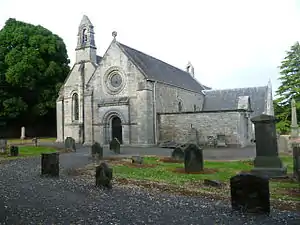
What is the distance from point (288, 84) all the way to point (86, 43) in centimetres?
3136

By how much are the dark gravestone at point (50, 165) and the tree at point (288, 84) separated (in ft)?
130

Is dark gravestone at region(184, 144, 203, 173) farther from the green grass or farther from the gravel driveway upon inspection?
the gravel driveway

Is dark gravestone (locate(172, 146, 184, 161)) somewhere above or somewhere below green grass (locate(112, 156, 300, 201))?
above

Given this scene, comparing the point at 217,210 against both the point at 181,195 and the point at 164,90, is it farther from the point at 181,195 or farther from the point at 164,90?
the point at 164,90

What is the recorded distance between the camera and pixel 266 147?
11.7 metres

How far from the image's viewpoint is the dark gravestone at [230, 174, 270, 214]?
6512 millimetres

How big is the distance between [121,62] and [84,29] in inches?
351

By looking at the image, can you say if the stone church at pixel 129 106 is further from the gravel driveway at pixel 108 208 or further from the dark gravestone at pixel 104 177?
the gravel driveway at pixel 108 208

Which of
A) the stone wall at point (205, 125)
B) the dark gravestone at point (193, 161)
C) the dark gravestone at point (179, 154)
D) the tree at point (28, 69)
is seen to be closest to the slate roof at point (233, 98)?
the stone wall at point (205, 125)

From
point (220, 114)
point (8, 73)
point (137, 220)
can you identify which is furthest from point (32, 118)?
point (137, 220)

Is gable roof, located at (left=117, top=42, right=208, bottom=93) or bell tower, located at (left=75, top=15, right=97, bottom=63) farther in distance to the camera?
bell tower, located at (left=75, top=15, right=97, bottom=63)

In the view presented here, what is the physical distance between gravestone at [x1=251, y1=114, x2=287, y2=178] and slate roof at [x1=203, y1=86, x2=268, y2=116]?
26.5 meters

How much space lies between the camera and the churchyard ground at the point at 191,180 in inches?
326

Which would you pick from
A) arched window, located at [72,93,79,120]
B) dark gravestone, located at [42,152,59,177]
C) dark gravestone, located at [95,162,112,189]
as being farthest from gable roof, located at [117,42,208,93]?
dark gravestone, located at [95,162,112,189]
